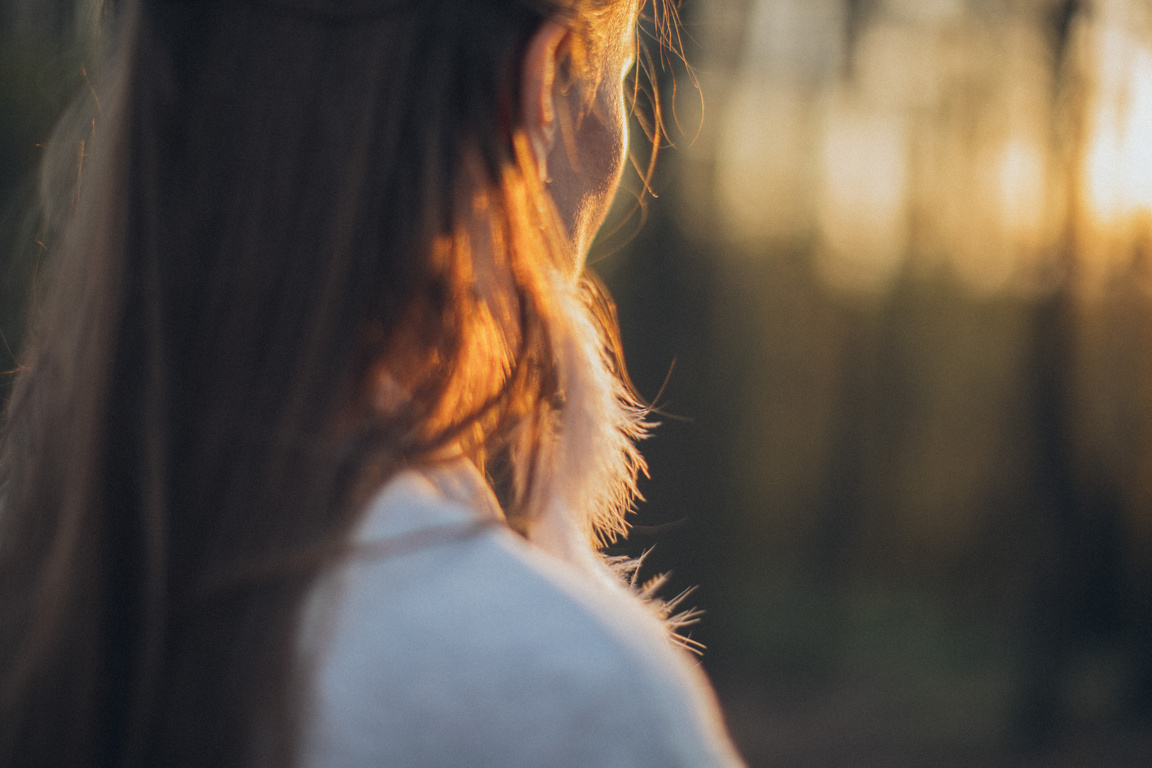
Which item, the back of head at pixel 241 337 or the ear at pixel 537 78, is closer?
the back of head at pixel 241 337

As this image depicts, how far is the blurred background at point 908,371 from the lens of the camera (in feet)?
22.2

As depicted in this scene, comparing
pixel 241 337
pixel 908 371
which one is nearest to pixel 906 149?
pixel 908 371

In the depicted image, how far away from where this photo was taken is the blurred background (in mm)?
6754

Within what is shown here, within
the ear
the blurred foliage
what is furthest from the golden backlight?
the ear

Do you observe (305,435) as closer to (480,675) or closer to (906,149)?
(480,675)

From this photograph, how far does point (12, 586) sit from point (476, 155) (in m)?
0.55

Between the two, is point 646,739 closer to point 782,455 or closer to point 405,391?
point 405,391

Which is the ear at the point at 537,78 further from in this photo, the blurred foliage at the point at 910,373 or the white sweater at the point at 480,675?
the blurred foliage at the point at 910,373

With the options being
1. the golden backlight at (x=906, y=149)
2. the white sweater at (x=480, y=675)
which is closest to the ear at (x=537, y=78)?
the white sweater at (x=480, y=675)

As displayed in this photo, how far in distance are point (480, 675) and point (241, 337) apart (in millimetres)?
327

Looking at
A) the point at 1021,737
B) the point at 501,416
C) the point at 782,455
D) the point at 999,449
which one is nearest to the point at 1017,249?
the point at 999,449

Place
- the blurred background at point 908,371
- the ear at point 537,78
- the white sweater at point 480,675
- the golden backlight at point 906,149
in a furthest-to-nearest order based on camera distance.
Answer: the golden backlight at point 906,149
the blurred background at point 908,371
the ear at point 537,78
the white sweater at point 480,675

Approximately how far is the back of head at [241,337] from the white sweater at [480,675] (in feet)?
0.12

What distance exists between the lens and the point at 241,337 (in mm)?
691
